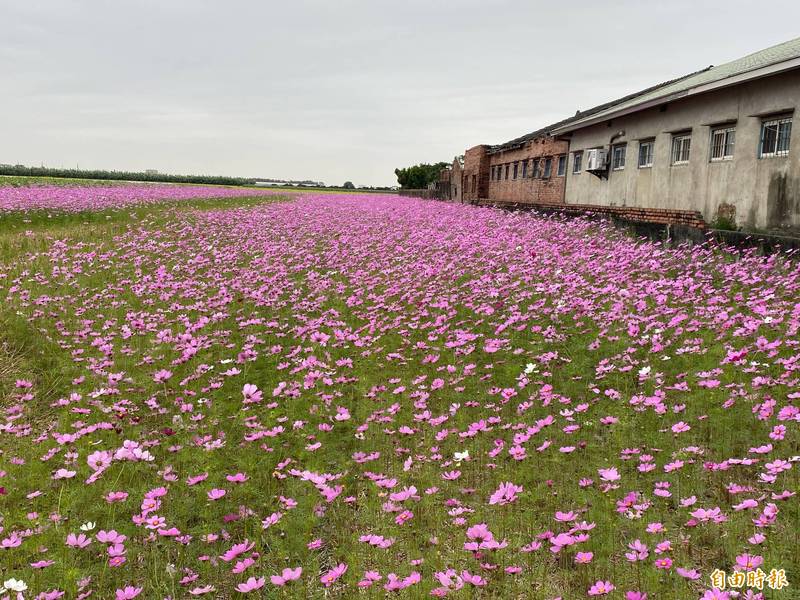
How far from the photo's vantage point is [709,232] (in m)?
12.3

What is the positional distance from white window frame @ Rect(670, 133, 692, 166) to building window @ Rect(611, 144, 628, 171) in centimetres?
357

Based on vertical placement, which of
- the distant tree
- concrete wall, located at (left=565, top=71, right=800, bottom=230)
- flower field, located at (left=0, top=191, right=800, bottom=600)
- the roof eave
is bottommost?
flower field, located at (left=0, top=191, right=800, bottom=600)

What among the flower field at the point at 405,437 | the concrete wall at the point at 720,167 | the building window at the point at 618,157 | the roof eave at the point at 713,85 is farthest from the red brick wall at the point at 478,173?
the flower field at the point at 405,437

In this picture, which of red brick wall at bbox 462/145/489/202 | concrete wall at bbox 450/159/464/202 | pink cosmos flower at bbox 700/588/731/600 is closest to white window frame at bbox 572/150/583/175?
red brick wall at bbox 462/145/489/202

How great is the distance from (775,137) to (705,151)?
104 inches

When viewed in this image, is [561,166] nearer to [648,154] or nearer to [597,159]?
[597,159]

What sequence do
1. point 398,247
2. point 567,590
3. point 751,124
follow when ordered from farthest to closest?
point 751,124, point 398,247, point 567,590

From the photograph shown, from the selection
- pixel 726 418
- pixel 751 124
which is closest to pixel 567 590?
pixel 726 418

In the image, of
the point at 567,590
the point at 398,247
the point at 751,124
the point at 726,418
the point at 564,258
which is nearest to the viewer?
the point at 567,590

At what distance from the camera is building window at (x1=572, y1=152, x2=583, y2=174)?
2678 cm

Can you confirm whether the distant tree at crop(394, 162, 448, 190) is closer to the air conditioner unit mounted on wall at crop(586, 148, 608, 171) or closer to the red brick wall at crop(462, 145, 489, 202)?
the red brick wall at crop(462, 145, 489, 202)

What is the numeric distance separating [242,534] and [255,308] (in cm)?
533

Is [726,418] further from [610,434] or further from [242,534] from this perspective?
[242,534]

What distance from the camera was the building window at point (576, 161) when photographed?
2678 cm
